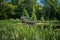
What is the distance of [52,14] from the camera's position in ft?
66.6

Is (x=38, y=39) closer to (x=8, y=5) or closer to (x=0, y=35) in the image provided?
(x=0, y=35)

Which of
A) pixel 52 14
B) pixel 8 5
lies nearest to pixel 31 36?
pixel 8 5

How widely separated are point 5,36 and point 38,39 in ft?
2.18

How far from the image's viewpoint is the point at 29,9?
20141 mm

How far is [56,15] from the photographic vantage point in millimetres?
19922

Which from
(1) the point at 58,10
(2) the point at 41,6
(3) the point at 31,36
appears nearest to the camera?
(3) the point at 31,36

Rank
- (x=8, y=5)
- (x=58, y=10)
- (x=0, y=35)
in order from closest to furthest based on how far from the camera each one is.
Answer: (x=0, y=35) → (x=8, y=5) → (x=58, y=10)

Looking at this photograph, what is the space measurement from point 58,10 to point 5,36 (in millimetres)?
16714

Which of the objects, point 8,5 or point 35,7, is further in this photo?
point 35,7

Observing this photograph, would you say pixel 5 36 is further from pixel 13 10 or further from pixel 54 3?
pixel 54 3

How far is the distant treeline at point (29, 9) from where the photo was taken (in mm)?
19094

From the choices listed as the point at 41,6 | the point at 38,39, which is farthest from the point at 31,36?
the point at 41,6

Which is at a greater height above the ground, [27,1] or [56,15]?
[27,1]

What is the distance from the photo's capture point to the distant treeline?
1909cm
